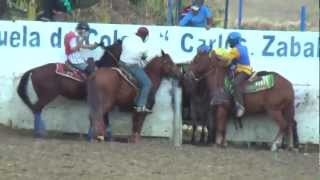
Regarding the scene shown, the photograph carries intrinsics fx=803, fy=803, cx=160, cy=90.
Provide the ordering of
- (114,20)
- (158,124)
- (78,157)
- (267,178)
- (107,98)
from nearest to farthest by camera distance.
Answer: (267,178), (78,157), (107,98), (158,124), (114,20)

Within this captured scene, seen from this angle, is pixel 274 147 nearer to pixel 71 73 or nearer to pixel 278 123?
pixel 278 123

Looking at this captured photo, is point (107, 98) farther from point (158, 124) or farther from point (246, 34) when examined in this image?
point (246, 34)

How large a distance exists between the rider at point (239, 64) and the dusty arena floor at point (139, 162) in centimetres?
90

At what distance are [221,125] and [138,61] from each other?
181 centimetres

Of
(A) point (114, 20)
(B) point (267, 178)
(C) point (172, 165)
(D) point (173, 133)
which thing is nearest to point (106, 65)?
(D) point (173, 133)

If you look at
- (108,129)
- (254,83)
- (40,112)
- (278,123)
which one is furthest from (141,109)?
(278,123)

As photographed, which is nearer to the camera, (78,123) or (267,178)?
(267,178)

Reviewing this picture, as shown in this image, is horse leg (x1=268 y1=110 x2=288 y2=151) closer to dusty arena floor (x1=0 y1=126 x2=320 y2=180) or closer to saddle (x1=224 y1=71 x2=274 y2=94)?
saddle (x1=224 y1=71 x2=274 y2=94)

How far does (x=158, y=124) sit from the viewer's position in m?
14.2

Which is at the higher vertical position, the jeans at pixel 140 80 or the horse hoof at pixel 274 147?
the jeans at pixel 140 80

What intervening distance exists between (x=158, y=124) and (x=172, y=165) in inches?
143

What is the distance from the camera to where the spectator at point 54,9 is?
51.0 feet

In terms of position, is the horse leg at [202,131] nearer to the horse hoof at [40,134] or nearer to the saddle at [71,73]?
the saddle at [71,73]

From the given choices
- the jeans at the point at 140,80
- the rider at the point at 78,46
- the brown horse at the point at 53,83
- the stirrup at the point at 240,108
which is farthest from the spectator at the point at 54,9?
the stirrup at the point at 240,108
